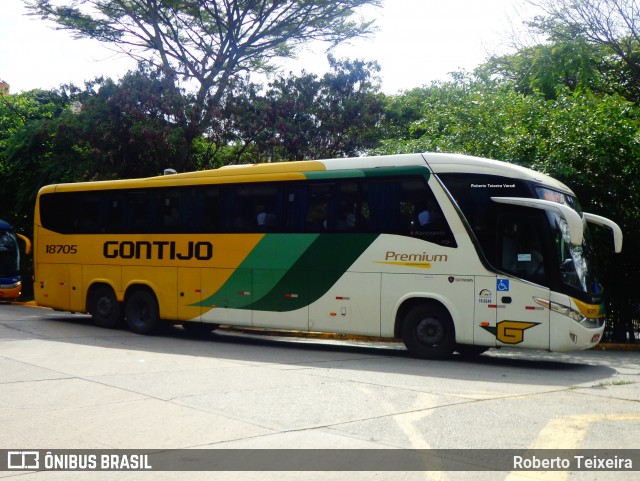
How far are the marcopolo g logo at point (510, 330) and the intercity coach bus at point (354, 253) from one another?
0.03 m

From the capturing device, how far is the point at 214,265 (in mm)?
16203

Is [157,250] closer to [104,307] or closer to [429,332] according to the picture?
[104,307]

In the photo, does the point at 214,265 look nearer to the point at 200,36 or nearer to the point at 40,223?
the point at 40,223

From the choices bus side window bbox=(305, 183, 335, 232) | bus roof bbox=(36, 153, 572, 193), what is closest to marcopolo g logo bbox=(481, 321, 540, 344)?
bus roof bbox=(36, 153, 572, 193)

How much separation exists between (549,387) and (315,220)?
5758 millimetres

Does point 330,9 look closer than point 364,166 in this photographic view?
No

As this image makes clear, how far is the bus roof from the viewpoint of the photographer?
13.1m

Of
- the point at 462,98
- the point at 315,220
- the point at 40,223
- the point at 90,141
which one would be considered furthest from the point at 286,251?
the point at 90,141

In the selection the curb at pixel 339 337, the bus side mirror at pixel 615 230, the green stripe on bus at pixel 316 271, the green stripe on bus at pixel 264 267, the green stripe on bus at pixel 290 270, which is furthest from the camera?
the curb at pixel 339 337

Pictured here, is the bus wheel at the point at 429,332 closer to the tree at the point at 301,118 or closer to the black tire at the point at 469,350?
the black tire at the point at 469,350

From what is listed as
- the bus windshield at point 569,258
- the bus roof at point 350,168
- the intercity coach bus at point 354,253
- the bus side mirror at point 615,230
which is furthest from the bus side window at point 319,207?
the bus side mirror at point 615,230

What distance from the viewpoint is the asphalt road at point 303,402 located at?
6.97 meters

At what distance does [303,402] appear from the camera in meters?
8.90

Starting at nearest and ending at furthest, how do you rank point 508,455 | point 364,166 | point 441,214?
1. point 508,455
2. point 441,214
3. point 364,166
